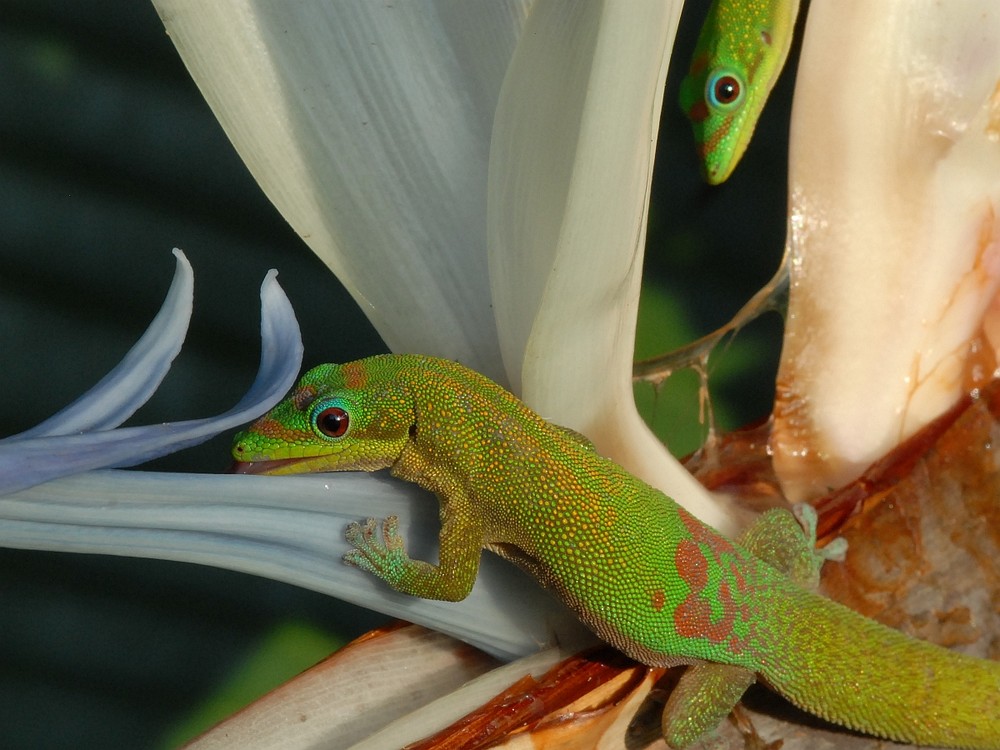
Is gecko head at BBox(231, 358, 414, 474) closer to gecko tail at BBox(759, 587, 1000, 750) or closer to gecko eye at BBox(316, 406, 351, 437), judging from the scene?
gecko eye at BBox(316, 406, 351, 437)

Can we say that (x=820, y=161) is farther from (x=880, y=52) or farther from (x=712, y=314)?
(x=712, y=314)

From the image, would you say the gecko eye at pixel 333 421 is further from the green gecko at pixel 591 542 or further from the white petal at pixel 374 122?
the white petal at pixel 374 122

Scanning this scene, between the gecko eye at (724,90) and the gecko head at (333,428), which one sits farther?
the gecko eye at (724,90)

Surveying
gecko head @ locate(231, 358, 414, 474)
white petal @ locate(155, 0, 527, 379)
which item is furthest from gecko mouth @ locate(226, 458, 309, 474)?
white petal @ locate(155, 0, 527, 379)

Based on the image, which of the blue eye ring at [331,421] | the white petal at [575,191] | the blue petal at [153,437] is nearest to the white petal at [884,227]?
the white petal at [575,191]

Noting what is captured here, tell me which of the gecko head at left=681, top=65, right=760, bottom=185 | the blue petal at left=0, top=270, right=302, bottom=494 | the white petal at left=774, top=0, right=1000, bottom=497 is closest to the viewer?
the blue petal at left=0, top=270, right=302, bottom=494

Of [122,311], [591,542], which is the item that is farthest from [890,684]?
[122,311]
